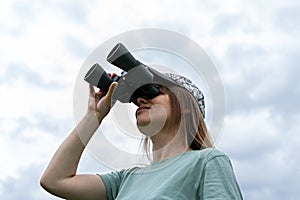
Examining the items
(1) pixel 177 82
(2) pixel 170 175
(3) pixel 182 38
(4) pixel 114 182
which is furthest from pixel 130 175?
(3) pixel 182 38

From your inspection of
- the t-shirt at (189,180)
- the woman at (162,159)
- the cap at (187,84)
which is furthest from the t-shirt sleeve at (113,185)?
the cap at (187,84)

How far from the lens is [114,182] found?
2779mm

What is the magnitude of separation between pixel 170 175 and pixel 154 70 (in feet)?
1.71

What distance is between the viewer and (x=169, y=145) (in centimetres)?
259

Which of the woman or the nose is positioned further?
the nose

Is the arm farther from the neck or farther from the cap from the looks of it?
the neck

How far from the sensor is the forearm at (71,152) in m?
2.82

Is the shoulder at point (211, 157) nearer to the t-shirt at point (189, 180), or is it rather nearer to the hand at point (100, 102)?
the t-shirt at point (189, 180)

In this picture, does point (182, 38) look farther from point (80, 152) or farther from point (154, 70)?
point (80, 152)

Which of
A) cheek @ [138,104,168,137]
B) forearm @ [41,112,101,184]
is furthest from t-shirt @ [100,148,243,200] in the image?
forearm @ [41,112,101,184]

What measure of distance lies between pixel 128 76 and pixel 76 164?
0.56 meters

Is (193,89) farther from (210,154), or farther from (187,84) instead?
(210,154)

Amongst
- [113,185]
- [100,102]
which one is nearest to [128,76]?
[100,102]

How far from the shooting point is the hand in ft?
9.09
